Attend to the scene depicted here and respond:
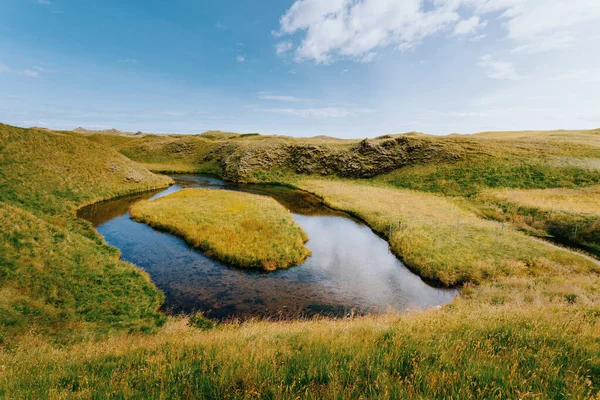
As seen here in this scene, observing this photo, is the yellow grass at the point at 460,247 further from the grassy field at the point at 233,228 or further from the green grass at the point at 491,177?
the green grass at the point at 491,177

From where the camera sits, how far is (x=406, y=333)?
687 cm

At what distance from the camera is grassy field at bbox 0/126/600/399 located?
461cm

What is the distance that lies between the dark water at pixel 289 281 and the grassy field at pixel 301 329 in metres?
1.49

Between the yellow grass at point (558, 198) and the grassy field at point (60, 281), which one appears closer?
the grassy field at point (60, 281)

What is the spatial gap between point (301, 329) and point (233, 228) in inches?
706

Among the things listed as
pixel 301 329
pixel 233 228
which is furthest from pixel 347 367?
pixel 233 228

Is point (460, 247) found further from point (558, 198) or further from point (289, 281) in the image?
point (558, 198)

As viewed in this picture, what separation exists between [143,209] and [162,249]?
13.3m

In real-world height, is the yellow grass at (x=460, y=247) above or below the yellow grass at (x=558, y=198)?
below

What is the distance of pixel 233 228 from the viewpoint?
25344 millimetres

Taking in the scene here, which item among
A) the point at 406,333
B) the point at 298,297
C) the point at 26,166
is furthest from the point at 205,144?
the point at 406,333

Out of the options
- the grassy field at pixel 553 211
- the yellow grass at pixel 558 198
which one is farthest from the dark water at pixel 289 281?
the yellow grass at pixel 558 198

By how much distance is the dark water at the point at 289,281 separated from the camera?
1484 cm

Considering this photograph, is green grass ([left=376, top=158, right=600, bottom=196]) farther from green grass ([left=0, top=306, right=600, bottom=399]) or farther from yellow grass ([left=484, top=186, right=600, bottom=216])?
green grass ([left=0, top=306, right=600, bottom=399])
